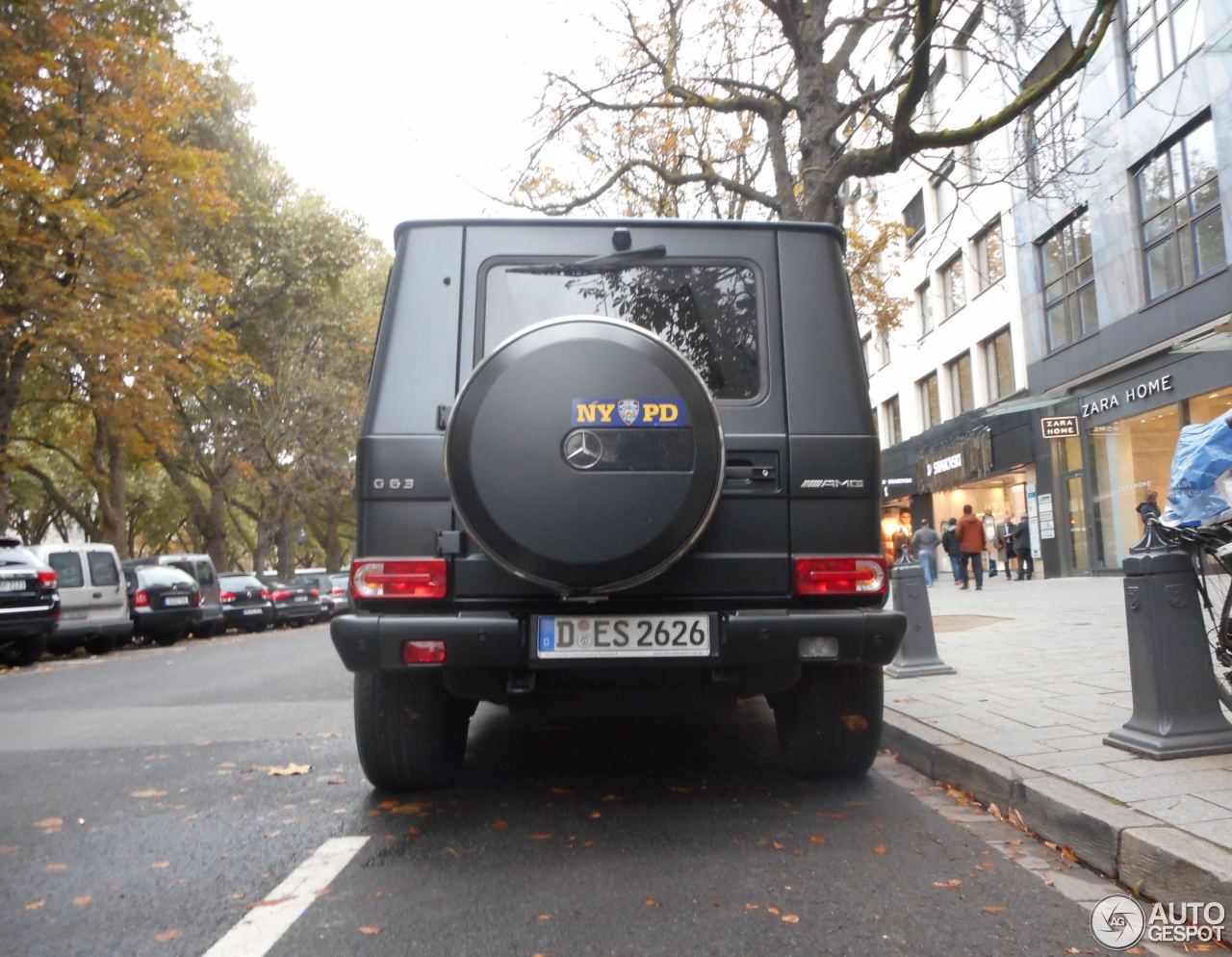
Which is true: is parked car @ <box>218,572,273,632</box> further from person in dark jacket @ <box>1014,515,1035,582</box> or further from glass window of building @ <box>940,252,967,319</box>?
glass window of building @ <box>940,252,967,319</box>

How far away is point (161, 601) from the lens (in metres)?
18.4

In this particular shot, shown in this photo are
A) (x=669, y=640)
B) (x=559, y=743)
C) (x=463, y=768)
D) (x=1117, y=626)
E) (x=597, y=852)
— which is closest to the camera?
(x=597, y=852)

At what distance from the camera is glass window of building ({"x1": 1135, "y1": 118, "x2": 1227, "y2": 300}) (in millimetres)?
17297

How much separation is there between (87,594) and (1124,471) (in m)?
18.6

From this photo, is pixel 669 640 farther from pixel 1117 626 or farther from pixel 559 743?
pixel 1117 626

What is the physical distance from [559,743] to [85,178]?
15829 mm

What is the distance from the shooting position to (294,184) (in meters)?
30.4

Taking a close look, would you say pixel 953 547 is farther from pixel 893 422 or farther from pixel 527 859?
pixel 527 859

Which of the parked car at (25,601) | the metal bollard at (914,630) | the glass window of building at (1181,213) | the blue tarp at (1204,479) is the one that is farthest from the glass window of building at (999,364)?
the blue tarp at (1204,479)

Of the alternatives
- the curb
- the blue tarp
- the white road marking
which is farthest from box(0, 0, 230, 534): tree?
the blue tarp

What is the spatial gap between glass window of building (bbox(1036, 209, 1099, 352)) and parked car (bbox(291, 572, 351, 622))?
1834 cm

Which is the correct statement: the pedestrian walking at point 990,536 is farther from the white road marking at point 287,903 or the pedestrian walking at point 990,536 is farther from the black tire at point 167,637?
the white road marking at point 287,903

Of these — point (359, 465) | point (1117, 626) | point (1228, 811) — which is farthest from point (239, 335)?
point (1228, 811)

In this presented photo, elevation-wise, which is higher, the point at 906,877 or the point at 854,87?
the point at 854,87
